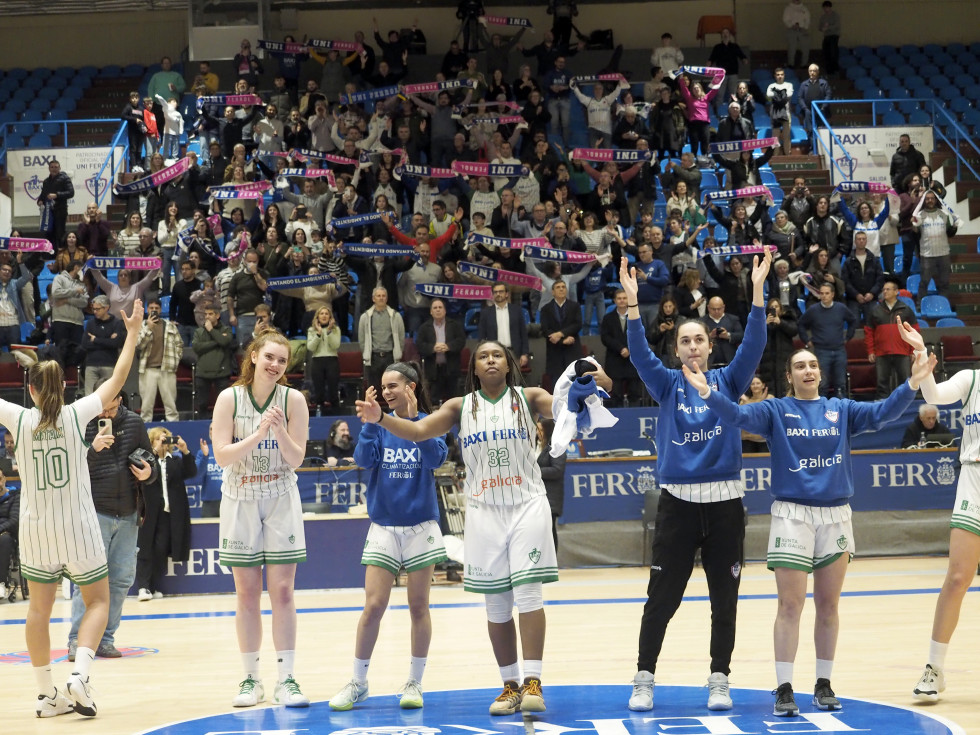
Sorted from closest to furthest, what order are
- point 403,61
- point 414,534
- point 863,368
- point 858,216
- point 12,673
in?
point 414,534 → point 12,673 → point 863,368 → point 858,216 → point 403,61

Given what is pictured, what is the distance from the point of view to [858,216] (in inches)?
723

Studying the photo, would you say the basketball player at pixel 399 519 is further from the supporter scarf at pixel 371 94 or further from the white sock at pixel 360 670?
the supporter scarf at pixel 371 94

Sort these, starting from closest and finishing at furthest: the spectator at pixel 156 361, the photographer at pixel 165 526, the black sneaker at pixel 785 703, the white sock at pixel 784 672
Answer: the black sneaker at pixel 785 703 → the white sock at pixel 784 672 → the photographer at pixel 165 526 → the spectator at pixel 156 361

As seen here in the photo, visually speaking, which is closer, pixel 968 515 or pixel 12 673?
pixel 968 515

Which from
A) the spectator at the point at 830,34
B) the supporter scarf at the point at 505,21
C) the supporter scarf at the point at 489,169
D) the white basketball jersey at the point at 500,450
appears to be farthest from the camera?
the spectator at the point at 830,34

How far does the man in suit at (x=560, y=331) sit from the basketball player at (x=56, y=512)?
9476 mm

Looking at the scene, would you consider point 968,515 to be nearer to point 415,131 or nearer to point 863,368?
point 863,368

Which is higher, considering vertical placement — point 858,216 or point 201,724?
point 858,216

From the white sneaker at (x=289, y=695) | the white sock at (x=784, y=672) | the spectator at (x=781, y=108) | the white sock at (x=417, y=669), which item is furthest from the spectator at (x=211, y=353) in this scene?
the spectator at (x=781, y=108)

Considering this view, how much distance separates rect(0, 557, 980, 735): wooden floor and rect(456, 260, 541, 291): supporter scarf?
5.24m

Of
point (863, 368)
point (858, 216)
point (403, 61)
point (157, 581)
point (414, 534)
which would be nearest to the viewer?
point (414, 534)

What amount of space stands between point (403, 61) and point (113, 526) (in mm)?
16398

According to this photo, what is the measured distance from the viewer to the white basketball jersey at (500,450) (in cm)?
637

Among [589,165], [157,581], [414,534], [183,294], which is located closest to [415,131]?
[589,165]
